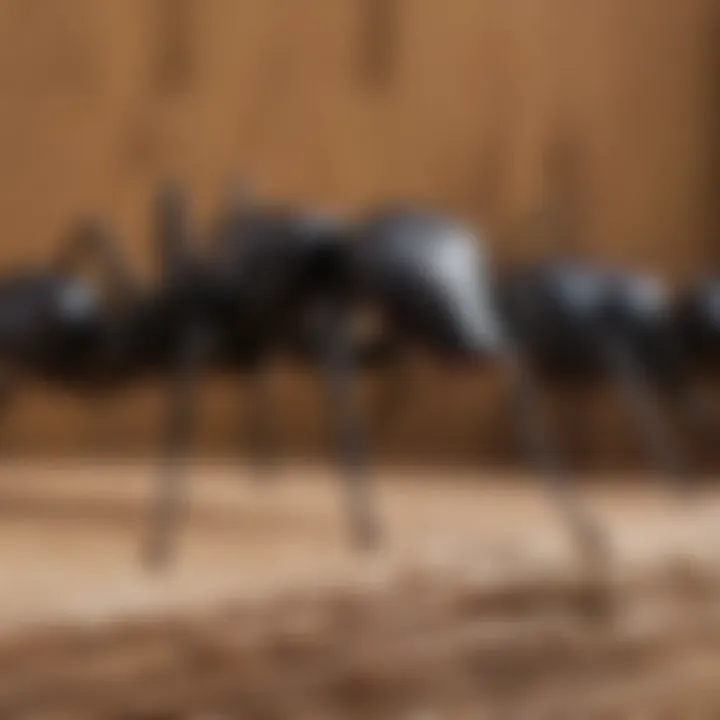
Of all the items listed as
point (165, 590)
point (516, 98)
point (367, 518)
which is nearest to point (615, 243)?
point (516, 98)

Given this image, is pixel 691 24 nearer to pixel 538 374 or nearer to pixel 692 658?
pixel 538 374

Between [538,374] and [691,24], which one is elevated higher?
[691,24]

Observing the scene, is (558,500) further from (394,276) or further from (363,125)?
(363,125)

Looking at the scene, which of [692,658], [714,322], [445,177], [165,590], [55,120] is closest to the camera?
[165,590]

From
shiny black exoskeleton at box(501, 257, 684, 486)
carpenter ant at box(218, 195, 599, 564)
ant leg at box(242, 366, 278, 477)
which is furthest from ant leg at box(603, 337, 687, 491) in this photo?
ant leg at box(242, 366, 278, 477)

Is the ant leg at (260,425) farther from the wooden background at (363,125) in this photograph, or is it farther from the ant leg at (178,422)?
the ant leg at (178,422)
